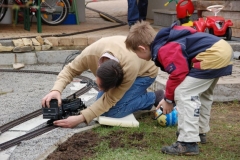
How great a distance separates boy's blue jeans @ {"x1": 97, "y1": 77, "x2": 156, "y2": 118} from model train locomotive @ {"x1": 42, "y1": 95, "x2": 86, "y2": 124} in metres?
0.25

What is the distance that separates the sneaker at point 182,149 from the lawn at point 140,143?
0.03 m

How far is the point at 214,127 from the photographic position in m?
4.75

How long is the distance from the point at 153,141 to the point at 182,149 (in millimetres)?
410

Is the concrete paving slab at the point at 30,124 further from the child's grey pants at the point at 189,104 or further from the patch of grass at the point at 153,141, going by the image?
the child's grey pants at the point at 189,104

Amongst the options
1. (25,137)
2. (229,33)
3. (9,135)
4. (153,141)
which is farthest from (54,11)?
(153,141)

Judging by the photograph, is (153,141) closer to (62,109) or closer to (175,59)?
(175,59)

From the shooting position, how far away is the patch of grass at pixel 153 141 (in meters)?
3.82

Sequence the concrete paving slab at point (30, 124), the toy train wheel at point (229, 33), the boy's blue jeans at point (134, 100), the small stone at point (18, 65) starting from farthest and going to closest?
the toy train wheel at point (229, 33), the small stone at point (18, 65), the concrete paving slab at point (30, 124), the boy's blue jeans at point (134, 100)

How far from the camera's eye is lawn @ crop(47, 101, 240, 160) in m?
3.81

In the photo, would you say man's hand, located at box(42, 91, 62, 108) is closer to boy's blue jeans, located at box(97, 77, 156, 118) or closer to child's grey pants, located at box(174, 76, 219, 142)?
boy's blue jeans, located at box(97, 77, 156, 118)

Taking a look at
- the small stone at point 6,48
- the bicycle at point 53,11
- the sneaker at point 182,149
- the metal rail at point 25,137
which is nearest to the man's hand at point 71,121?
the metal rail at point 25,137

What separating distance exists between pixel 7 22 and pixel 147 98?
20.5 ft

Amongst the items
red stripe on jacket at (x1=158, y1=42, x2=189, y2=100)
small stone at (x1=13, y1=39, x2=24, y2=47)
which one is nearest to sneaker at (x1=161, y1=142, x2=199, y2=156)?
red stripe on jacket at (x1=158, y1=42, x2=189, y2=100)

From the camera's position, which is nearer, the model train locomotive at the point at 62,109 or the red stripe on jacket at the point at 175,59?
the red stripe on jacket at the point at 175,59
